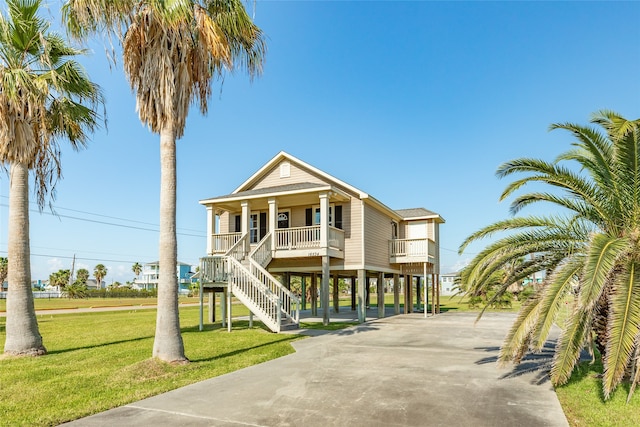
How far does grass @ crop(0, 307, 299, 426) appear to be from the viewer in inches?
260

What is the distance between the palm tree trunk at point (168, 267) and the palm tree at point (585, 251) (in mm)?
6393

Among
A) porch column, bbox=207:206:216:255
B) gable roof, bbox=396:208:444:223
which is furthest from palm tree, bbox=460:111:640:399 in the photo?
gable roof, bbox=396:208:444:223

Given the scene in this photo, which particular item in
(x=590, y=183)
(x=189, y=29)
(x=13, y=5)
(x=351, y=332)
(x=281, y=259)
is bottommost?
(x=351, y=332)

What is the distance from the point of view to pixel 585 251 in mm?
7672

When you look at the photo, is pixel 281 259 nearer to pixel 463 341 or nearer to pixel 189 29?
pixel 463 341

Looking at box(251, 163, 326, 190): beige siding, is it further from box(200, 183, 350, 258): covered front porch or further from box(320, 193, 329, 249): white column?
box(320, 193, 329, 249): white column

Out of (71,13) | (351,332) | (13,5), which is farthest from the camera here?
(351,332)

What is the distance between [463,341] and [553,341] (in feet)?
9.01

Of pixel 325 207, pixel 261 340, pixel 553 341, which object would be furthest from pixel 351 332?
pixel 553 341

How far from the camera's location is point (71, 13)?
33.0ft

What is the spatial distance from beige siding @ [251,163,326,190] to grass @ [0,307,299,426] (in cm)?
842

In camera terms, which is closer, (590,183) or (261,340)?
(590,183)

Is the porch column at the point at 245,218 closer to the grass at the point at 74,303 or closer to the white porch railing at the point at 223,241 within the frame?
the white porch railing at the point at 223,241

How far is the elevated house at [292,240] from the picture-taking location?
1625 centimetres
